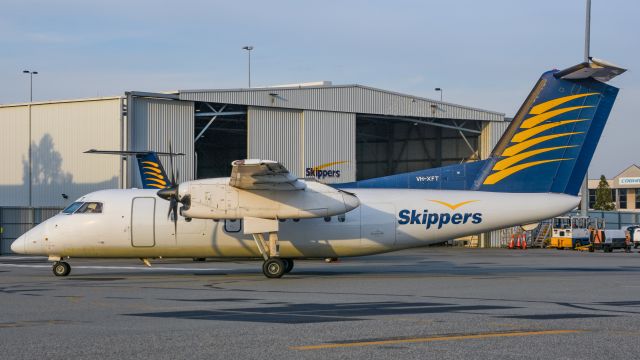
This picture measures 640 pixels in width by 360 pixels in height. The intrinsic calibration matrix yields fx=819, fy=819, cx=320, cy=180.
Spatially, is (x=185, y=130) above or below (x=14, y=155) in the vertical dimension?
above

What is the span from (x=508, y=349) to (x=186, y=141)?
40.6 m

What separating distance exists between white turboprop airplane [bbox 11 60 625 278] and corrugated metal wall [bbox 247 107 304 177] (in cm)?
2523

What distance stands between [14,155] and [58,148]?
457 centimetres

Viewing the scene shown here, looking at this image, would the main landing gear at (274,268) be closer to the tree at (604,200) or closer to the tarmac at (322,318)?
the tarmac at (322,318)

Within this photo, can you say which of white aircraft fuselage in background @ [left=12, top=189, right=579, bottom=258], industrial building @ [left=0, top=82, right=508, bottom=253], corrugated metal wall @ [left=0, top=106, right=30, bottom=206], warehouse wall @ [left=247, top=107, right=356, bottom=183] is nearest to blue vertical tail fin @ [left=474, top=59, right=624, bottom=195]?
white aircraft fuselage in background @ [left=12, top=189, right=579, bottom=258]

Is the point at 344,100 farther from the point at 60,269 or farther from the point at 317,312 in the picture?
the point at 317,312

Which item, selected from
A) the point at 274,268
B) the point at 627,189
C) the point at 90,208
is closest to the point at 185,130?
the point at 90,208

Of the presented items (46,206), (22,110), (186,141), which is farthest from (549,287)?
(22,110)

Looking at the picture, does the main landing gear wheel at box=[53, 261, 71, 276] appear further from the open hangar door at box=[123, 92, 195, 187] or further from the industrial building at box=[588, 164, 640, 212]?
the industrial building at box=[588, 164, 640, 212]

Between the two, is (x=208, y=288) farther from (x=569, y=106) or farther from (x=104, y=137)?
(x=104, y=137)

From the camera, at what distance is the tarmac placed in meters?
10.4

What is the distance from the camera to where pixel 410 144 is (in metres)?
66.5

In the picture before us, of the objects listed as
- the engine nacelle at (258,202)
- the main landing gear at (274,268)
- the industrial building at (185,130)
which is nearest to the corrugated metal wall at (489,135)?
the industrial building at (185,130)

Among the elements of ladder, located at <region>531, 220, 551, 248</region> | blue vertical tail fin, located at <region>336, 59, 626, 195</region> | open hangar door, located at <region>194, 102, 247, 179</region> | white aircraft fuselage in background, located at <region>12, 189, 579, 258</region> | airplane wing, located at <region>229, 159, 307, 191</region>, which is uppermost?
open hangar door, located at <region>194, 102, 247, 179</region>
